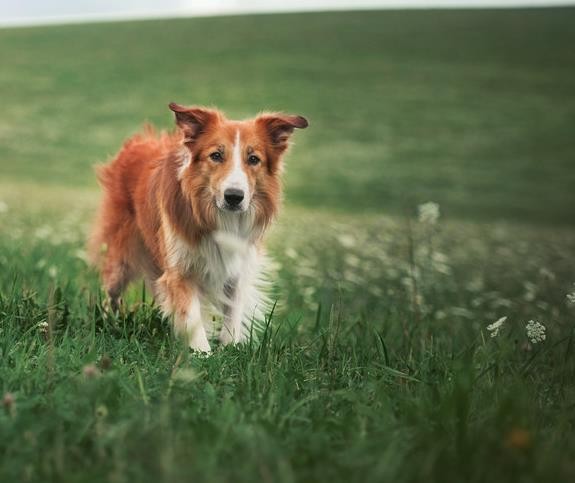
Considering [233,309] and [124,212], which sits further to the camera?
[124,212]

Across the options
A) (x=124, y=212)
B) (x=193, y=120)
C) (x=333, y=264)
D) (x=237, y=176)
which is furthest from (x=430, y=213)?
(x=333, y=264)

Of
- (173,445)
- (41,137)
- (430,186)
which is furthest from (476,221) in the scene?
(173,445)

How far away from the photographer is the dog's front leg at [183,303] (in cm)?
484

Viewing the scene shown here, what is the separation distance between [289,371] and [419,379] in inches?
23.3

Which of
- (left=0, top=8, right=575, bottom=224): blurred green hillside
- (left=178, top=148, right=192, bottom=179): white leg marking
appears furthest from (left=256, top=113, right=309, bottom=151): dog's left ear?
(left=0, top=8, right=575, bottom=224): blurred green hillside

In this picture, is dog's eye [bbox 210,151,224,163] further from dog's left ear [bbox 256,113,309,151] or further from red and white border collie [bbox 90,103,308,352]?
dog's left ear [bbox 256,113,309,151]

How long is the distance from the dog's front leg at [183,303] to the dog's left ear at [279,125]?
973mm

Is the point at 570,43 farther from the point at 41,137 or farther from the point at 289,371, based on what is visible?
the point at 289,371

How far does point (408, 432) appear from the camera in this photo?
9.73ft

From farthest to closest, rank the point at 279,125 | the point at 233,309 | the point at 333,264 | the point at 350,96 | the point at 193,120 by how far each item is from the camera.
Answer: the point at 350,96, the point at 333,264, the point at 233,309, the point at 279,125, the point at 193,120

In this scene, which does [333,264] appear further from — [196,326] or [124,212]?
[196,326]

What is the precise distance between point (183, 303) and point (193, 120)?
1.04m

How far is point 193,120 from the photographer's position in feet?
16.2

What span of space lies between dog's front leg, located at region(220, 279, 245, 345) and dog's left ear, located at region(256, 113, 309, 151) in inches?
34.9
